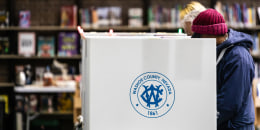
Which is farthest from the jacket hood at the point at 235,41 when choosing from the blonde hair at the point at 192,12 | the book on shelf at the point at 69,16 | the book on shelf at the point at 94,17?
the book on shelf at the point at 69,16

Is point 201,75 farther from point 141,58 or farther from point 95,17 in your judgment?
point 95,17

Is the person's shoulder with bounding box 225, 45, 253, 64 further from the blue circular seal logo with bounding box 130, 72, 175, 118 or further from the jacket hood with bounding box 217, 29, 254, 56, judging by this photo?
the blue circular seal logo with bounding box 130, 72, 175, 118

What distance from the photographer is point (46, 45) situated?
5.71m

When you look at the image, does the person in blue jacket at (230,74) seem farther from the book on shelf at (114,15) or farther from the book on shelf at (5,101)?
the book on shelf at (5,101)

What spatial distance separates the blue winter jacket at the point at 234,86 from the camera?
5.34 feet

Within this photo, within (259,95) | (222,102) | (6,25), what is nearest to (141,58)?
(222,102)

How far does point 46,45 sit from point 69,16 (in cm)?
53

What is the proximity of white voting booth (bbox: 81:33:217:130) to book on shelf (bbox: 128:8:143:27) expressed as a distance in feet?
14.5

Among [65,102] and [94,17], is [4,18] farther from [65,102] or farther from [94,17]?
[65,102]

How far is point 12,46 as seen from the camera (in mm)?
5785

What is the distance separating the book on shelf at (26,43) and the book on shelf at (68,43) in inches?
15.2

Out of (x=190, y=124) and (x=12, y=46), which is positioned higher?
(x=12, y=46)

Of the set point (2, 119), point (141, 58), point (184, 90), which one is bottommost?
point (2, 119)

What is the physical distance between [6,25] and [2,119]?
133cm
